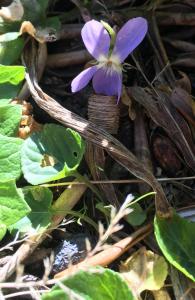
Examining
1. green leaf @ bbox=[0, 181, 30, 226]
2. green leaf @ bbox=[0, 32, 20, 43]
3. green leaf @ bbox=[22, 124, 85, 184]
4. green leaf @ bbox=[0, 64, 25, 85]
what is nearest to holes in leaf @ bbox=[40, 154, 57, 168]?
green leaf @ bbox=[22, 124, 85, 184]

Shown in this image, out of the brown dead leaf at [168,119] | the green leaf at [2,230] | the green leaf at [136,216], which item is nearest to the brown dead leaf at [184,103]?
the brown dead leaf at [168,119]

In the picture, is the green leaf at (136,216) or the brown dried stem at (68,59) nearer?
the green leaf at (136,216)

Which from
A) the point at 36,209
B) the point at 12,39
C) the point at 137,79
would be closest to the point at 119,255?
the point at 36,209

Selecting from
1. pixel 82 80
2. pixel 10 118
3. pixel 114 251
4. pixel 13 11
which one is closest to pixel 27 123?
pixel 10 118

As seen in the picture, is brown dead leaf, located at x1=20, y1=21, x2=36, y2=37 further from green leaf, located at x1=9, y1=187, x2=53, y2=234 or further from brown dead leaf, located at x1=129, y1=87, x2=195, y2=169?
green leaf, located at x1=9, y1=187, x2=53, y2=234

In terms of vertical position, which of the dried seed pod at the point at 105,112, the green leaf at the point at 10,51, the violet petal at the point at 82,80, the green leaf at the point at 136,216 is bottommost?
the green leaf at the point at 136,216

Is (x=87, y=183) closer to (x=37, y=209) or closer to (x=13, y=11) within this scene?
(x=37, y=209)

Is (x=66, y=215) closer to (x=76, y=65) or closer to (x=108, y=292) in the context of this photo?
(x=108, y=292)

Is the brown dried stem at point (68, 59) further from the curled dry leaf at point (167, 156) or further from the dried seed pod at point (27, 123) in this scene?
the curled dry leaf at point (167, 156)
